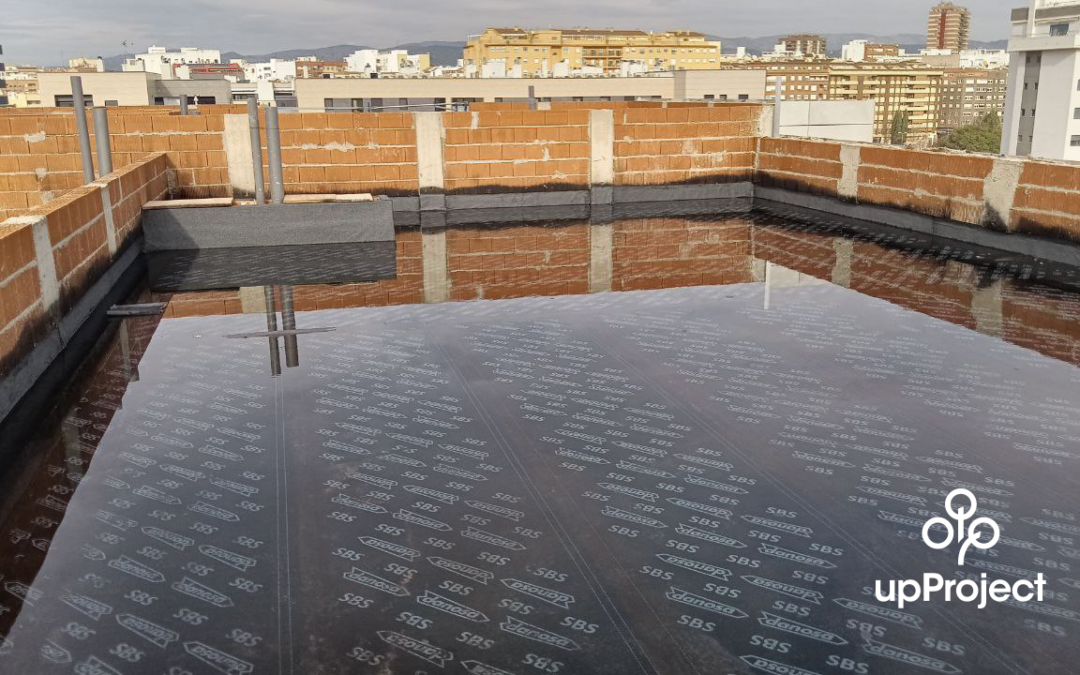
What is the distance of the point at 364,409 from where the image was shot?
7.66 metres

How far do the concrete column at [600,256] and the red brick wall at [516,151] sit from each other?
91.3 inches

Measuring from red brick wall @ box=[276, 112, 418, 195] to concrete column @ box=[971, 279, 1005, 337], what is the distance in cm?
1159

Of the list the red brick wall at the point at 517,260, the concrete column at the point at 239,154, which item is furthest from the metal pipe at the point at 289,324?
the concrete column at the point at 239,154

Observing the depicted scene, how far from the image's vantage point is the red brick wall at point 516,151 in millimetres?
19141

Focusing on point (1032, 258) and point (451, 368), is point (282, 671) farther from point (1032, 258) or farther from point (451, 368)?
point (1032, 258)

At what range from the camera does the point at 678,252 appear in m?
15.0

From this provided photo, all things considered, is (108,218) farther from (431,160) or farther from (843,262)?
(843,262)

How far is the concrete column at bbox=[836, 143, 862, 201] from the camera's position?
17578 millimetres

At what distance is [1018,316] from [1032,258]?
148 inches

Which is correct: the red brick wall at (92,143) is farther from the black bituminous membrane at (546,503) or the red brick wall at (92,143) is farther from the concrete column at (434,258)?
the black bituminous membrane at (546,503)

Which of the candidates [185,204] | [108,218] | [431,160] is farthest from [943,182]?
[108,218]

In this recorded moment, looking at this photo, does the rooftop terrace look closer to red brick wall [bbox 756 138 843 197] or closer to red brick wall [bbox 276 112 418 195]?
red brick wall [bbox 756 138 843 197]

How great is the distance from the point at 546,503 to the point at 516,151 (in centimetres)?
1466

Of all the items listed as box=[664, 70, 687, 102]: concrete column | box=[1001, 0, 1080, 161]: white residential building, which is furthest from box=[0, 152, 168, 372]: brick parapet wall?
box=[1001, 0, 1080, 161]: white residential building
